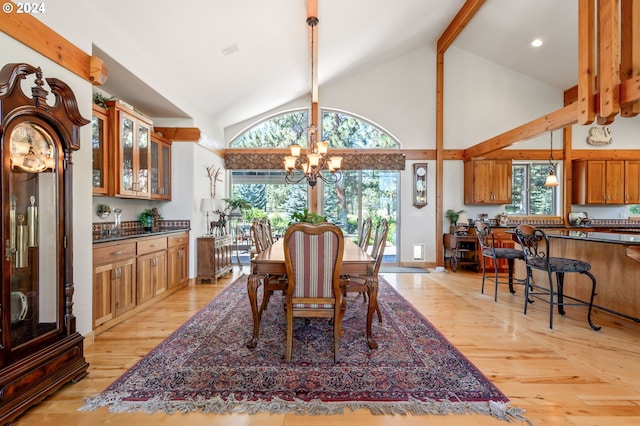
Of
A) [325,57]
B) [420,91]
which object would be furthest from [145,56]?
[420,91]

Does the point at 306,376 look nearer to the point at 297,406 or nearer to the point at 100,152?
the point at 297,406

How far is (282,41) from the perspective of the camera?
3945mm

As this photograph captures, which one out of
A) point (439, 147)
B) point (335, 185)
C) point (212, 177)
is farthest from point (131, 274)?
point (439, 147)

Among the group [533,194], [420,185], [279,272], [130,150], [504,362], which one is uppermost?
[130,150]

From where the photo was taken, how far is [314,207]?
21.2 feet

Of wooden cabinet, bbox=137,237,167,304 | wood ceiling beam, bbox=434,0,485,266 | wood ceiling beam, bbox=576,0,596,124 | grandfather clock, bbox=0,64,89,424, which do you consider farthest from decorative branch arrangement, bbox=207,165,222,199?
wood ceiling beam, bbox=576,0,596,124

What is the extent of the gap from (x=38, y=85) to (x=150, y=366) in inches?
78.0

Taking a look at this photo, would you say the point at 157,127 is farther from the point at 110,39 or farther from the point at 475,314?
the point at 475,314

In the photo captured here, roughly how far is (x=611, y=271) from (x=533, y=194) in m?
3.76

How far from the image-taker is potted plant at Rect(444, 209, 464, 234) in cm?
620

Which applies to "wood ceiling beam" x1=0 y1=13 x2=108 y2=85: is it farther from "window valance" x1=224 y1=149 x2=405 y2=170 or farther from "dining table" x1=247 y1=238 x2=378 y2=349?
"window valance" x1=224 y1=149 x2=405 y2=170

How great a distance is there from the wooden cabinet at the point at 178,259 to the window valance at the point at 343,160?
2251 millimetres

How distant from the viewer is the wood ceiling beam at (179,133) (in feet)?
15.1

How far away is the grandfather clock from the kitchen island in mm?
4607
